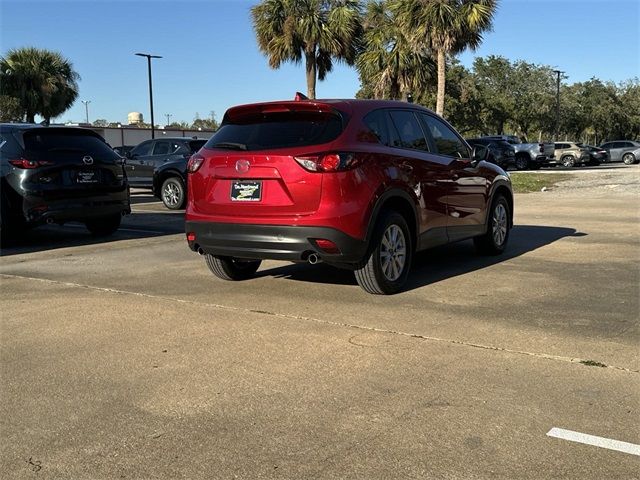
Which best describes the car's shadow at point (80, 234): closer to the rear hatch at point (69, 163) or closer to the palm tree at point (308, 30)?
the rear hatch at point (69, 163)

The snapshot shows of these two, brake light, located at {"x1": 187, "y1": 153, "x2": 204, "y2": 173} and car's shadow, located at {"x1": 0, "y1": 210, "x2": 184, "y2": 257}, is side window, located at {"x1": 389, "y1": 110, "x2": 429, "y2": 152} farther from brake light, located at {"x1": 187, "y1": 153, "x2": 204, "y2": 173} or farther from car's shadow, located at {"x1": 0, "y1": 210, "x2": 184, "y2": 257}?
car's shadow, located at {"x1": 0, "y1": 210, "x2": 184, "y2": 257}

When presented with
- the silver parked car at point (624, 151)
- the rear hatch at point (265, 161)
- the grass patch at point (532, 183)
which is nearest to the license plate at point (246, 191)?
the rear hatch at point (265, 161)

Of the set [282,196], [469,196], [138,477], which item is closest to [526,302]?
[469,196]

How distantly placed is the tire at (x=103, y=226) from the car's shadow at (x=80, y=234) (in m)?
0.10

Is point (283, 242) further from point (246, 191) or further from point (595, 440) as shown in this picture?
point (595, 440)

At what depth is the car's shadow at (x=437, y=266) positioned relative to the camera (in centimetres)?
696

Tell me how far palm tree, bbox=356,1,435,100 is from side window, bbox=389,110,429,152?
2493 centimetres

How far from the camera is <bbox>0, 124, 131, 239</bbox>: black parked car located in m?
8.95

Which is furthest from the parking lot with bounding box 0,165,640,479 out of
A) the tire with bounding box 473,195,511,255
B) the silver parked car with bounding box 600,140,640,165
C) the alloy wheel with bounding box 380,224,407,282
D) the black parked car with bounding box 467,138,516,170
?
the silver parked car with bounding box 600,140,640,165

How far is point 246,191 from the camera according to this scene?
5805 mm

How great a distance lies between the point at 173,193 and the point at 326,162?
10340 mm

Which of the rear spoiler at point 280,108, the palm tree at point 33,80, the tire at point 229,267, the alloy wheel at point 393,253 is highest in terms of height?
the palm tree at point 33,80

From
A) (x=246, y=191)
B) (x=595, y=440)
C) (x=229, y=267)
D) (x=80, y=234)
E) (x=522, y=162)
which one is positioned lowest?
(x=595, y=440)

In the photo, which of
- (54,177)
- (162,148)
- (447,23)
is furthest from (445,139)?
(447,23)
